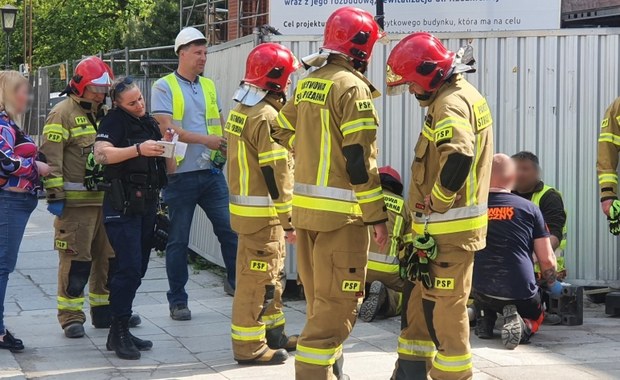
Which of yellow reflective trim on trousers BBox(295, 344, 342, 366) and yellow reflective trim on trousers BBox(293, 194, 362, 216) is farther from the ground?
yellow reflective trim on trousers BBox(293, 194, 362, 216)

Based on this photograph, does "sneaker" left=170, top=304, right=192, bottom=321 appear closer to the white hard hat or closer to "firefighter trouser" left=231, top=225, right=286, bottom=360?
"firefighter trouser" left=231, top=225, right=286, bottom=360

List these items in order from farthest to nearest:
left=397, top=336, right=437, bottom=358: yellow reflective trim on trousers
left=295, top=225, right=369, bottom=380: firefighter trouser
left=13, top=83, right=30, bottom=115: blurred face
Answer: left=13, top=83, right=30, bottom=115: blurred face → left=397, top=336, right=437, bottom=358: yellow reflective trim on trousers → left=295, top=225, right=369, bottom=380: firefighter trouser

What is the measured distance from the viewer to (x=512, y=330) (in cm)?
704

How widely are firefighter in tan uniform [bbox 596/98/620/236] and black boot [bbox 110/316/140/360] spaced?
4.06m

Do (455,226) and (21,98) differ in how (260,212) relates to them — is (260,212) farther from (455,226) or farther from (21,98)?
(21,98)

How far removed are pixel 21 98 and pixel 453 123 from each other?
137 inches

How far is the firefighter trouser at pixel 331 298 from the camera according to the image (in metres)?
5.51


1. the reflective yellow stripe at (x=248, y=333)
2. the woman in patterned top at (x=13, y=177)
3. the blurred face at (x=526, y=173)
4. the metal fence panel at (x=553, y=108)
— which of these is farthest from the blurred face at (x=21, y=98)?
the blurred face at (x=526, y=173)

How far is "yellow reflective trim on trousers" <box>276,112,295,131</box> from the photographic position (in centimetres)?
600

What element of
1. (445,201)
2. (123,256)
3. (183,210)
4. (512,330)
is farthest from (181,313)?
(445,201)

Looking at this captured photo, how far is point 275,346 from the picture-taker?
23.0 feet

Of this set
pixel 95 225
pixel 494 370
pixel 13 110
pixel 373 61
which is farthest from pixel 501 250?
pixel 13 110

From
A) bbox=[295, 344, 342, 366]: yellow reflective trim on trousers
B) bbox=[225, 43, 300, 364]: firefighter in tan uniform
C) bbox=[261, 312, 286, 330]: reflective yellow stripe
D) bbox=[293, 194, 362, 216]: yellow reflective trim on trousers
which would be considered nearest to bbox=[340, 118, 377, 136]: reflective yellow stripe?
bbox=[293, 194, 362, 216]: yellow reflective trim on trousers

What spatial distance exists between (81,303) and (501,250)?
10.6 feet
